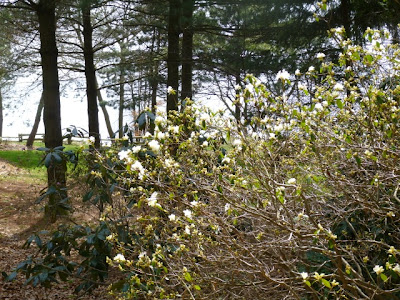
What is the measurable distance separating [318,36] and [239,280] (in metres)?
8.94

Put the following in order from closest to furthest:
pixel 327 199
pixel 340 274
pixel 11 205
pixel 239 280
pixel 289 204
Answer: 1. pixel 340 274
2. pixel 289 204
3. pixel 239 280
4. pixel 327 199
5. pixel 11 205

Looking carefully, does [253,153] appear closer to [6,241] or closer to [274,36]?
[6,241]

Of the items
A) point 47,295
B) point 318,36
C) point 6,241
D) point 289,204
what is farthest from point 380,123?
point 318,36

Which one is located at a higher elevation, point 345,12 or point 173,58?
point 345,12

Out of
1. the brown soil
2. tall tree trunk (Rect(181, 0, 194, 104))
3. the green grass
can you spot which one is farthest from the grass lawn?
tall tree trunk (Rect(181, 0, 194, 104))

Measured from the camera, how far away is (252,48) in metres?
11.7

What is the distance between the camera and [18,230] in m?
8.03

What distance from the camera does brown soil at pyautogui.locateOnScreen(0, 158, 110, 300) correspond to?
212 inches

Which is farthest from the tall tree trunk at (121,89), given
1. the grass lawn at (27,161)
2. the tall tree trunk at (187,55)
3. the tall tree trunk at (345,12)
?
the tall tree trunk at (345,12)

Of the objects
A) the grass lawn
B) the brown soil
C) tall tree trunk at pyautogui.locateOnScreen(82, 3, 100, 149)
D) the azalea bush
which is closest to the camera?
the azalea bush

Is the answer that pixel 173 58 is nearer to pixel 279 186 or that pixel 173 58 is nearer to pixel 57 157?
pixel 57 157

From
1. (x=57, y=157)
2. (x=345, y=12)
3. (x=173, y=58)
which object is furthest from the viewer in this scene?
(x=345, y=12)

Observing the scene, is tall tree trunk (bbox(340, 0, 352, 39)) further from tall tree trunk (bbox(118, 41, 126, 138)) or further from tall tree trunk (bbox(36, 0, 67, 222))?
tall tree trunk (bbox(36, 0, 67, 222))

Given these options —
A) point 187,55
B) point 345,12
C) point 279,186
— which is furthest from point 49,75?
point 279,186
